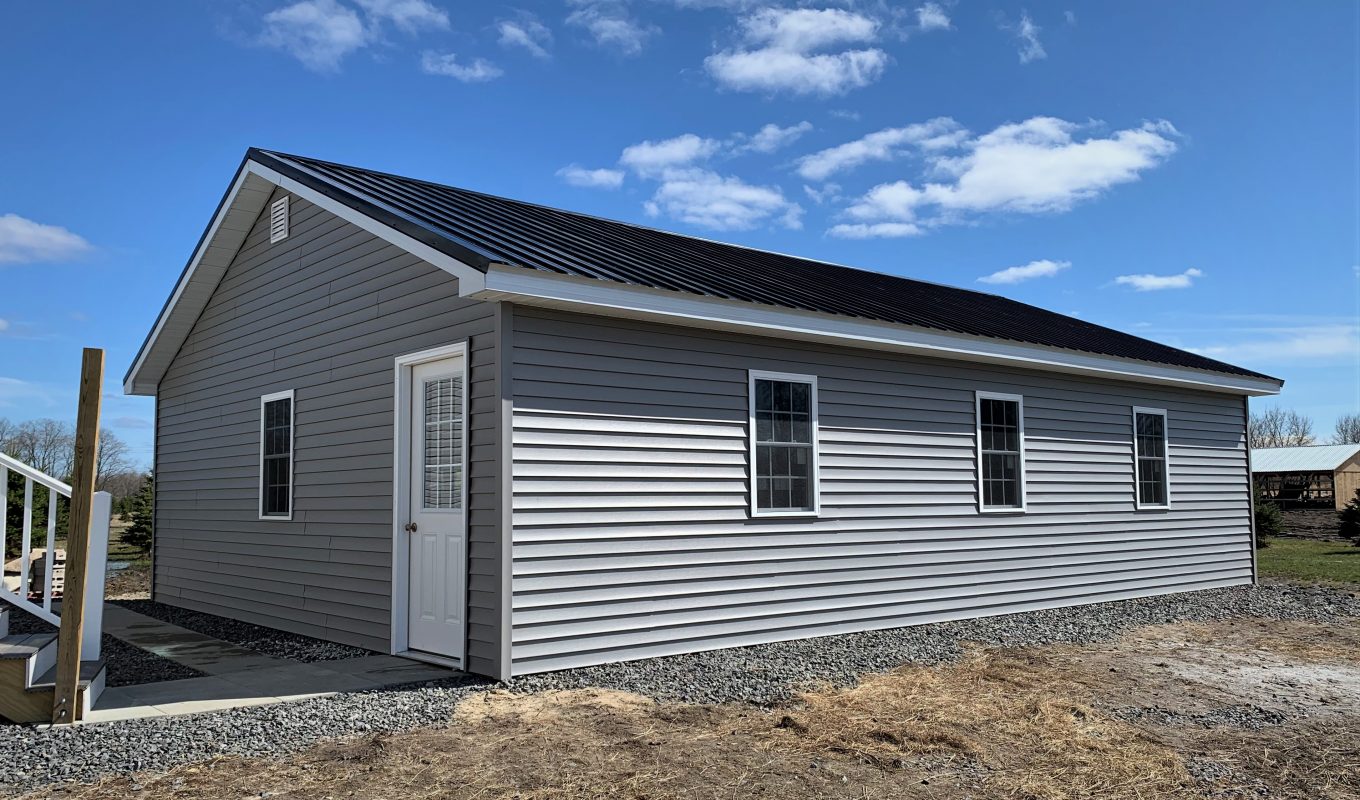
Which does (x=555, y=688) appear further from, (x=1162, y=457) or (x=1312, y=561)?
(x=1312, y=561)

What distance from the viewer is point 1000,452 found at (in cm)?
1027

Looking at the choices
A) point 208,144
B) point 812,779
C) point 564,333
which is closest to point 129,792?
point 812,779

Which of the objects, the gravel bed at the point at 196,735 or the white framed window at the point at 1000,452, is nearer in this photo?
the gravel bed at the point at 196,735

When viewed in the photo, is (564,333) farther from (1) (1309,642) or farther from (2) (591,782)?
(1) (1309,642)

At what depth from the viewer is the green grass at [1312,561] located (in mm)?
14969

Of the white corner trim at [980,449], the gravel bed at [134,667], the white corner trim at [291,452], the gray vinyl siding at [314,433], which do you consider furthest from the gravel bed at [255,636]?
the white corner trim at [980,449]

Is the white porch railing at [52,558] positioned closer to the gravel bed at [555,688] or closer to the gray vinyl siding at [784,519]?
the gravel bed at [555,688]

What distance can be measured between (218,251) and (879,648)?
305 inches

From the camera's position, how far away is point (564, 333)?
6965mm

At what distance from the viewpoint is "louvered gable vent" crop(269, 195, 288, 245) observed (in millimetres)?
9609

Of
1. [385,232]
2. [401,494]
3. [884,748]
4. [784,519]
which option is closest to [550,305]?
[385,232]

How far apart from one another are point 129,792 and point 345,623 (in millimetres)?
4080

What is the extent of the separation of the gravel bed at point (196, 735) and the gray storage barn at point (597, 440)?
3.15 ft

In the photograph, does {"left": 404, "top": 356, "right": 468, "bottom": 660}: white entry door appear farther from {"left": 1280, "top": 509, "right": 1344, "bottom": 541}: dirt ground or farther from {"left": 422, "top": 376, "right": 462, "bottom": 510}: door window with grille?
{"left": 1280, "top": 509, "right": 1344, "bottom": 541}: dirt ground
